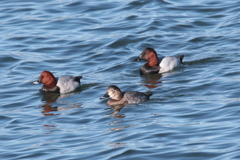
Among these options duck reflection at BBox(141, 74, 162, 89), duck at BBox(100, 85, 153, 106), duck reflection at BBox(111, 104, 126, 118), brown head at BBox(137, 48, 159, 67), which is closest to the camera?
duck reflection at BBox(111, 104, 126, 118)

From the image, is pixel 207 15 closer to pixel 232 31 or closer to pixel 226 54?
pixel 232 31

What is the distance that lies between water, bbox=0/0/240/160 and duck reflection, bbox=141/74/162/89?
0.03 metres

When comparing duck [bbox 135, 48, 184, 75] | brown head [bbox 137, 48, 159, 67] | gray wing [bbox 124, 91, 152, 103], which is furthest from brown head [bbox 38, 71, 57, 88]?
brown head [bbox 137, 48, 159, 67]

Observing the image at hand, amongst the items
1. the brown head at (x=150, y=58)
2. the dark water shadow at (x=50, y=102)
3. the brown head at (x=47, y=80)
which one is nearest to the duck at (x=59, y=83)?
the brown head at (x=47, y=80)

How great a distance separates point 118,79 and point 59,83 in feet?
5.13

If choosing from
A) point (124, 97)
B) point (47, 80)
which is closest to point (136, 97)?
point (124, 97)

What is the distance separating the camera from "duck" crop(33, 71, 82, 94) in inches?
595

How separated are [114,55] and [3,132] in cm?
676

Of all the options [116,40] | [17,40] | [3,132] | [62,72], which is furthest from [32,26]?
[3,132]

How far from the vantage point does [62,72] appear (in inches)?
672

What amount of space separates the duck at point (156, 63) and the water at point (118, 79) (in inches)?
9.8

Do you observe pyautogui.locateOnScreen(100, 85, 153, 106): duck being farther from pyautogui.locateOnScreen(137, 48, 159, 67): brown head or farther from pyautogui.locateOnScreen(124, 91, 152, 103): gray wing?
pyautogui.locateOnScreen(137, 48, 159, 67): brown head

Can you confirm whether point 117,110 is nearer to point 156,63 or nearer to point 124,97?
point 124,97

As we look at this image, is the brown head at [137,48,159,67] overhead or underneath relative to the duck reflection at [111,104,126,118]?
overhead
